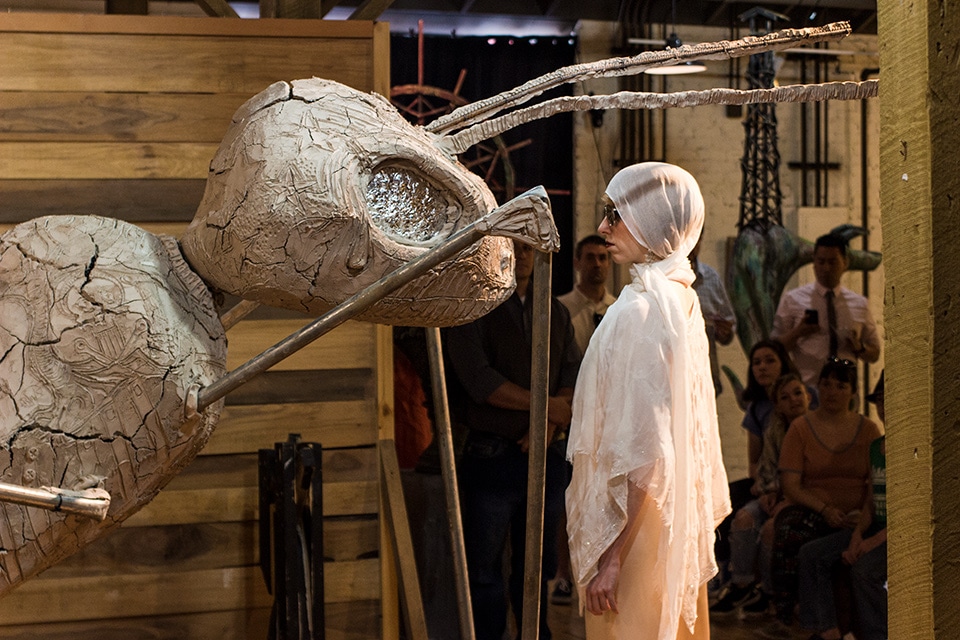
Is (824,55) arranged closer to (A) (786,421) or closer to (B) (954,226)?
(A) (786,421)

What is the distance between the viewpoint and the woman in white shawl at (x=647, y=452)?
209 cm

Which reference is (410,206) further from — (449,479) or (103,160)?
(103,160)

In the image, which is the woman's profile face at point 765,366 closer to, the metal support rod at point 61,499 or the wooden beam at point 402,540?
the wooden beam at point 402,540

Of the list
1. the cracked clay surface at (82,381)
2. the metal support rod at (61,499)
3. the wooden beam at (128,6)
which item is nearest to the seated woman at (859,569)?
the cracked clay surface at (82,381)

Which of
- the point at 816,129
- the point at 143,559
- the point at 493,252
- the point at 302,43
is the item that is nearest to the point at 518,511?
the point at 143,559

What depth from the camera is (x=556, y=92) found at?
5270mm

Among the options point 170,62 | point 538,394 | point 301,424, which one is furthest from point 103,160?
point 538,394

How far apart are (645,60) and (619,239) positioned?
736 millimetres

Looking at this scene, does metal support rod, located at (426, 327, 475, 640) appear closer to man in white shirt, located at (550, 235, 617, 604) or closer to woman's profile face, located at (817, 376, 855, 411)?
man in white shirt, located at (550, 235, 617, 604)

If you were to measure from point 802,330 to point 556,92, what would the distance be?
5.69 ft

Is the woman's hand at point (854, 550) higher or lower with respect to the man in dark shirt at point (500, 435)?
lower

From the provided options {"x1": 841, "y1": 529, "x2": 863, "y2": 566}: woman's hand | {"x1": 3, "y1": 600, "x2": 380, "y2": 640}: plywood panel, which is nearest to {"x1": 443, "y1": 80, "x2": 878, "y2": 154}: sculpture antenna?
{"x1": 3, "y1": 600, "x2": 380, "y2": 640}: plywood panel

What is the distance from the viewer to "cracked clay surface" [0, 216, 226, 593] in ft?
4.80

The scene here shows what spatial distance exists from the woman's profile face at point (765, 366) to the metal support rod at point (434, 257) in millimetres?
2841
